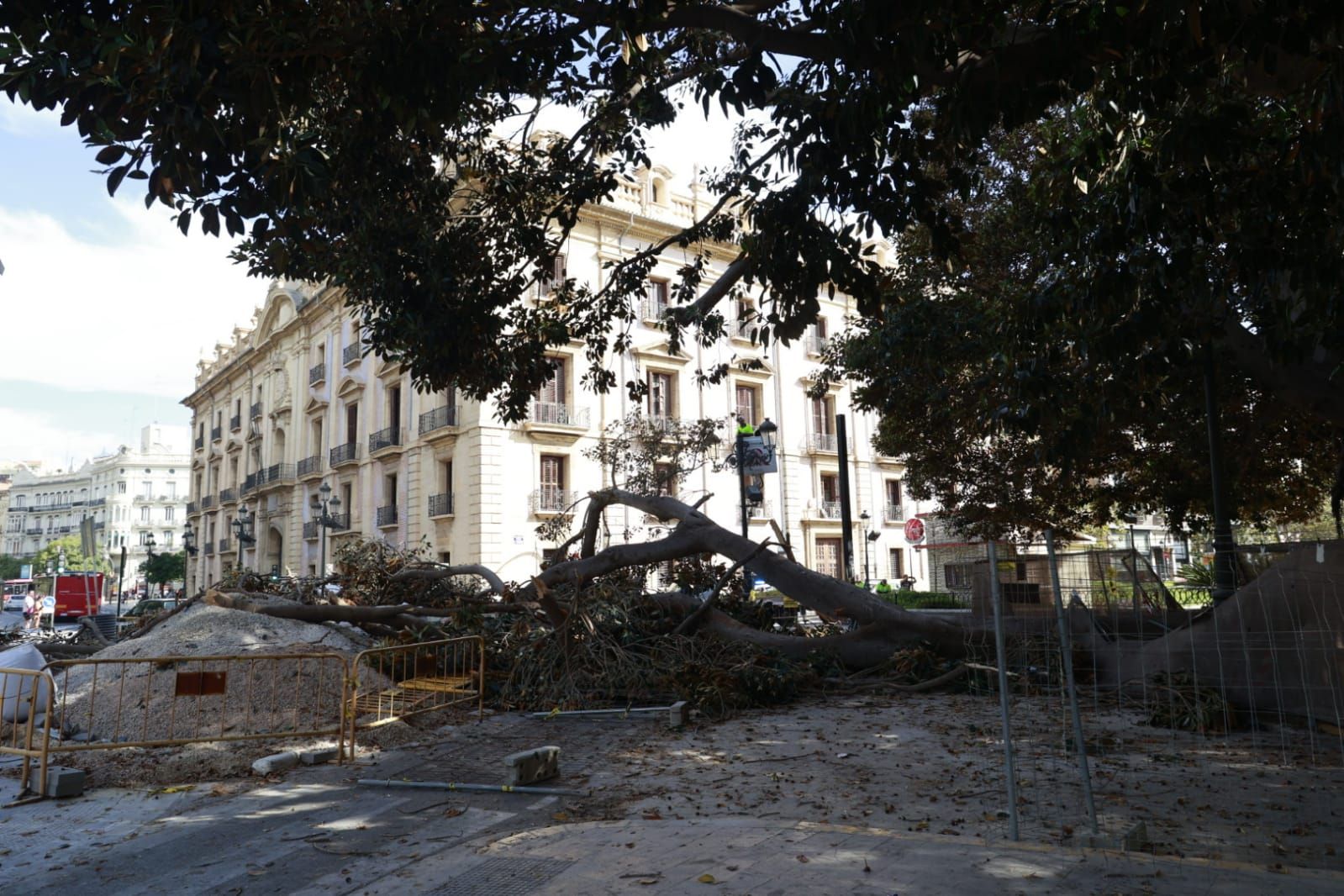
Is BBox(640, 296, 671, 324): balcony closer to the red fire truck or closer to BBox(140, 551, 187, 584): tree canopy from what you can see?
the red fire truck

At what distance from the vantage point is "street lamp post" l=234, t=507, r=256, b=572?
105ft

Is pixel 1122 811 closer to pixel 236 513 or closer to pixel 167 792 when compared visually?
pixel 167 792

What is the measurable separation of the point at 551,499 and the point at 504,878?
25697mm

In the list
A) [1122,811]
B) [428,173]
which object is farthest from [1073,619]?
[428,173]

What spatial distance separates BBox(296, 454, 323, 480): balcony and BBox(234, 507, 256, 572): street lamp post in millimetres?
2712

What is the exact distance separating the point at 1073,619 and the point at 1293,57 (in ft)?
15.5

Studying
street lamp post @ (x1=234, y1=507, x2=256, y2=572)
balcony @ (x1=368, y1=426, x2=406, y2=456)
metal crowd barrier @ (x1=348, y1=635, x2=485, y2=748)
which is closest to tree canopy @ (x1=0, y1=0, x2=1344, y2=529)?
metal crowd barrier @ (x1=348, y1=635, x2=485, y2=748)

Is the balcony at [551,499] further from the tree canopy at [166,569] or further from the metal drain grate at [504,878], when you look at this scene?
the tree canopy at [166,569]

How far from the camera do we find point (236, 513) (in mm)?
48781

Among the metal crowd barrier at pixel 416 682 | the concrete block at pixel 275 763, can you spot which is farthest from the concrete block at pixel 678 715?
the concrete block at pixel 275 763

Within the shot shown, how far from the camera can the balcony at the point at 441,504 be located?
30.7 m

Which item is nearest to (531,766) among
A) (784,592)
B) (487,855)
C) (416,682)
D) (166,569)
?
(487,855)

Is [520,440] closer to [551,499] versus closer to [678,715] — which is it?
[551,499]

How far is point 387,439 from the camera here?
33.9 m
